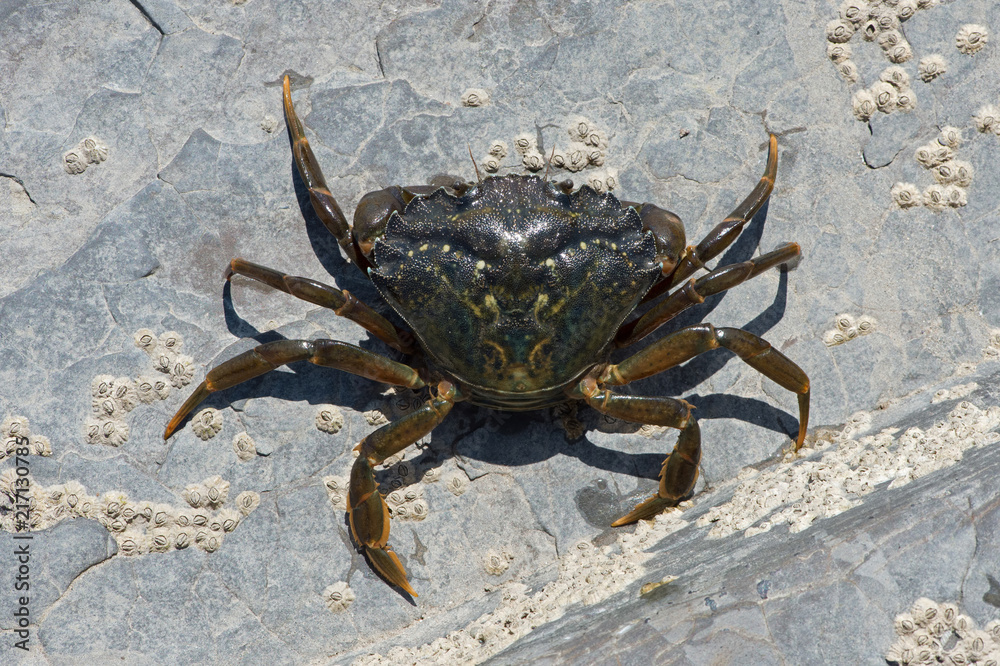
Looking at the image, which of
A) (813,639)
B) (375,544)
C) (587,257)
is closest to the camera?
(813,639)

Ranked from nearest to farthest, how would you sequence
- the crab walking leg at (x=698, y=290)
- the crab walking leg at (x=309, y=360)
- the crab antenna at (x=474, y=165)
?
the crab walking leg at (x=309, y=360) < the crab walking leg at (x=698, y=290) < the crab antenna at (x=474, y=165)

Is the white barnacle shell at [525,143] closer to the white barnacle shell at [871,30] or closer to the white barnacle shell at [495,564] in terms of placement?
the white barnacle shell at [871,30]

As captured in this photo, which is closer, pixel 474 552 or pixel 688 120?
pixel 474 552

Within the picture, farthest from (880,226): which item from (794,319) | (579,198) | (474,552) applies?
(474,552)

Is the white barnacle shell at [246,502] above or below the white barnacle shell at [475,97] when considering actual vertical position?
below

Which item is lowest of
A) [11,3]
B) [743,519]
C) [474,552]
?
[743,519]

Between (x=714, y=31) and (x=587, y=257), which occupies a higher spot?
(x=714, y=31)

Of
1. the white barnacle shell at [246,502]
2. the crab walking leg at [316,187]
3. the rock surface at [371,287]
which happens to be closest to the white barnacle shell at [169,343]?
the rock surface at [371,287]

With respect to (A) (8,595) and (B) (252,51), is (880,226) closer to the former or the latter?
(B) (252,51)
